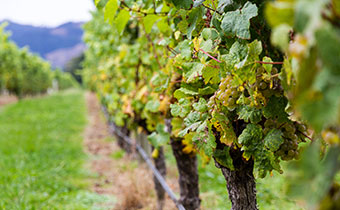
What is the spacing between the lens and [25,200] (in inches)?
179

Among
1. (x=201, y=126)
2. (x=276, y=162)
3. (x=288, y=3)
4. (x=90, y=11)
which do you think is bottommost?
(x=276, y=162)

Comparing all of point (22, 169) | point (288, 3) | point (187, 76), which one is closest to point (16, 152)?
point (22, 169)

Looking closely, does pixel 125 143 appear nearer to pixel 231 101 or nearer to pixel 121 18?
pixel 121 18

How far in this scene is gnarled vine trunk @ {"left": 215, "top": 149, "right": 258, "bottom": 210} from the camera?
178 cm

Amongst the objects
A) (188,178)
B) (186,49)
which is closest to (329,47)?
(186,49)

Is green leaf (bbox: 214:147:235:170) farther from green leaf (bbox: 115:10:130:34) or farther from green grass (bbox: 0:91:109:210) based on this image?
green grass (bbox: 0:91:109:210)

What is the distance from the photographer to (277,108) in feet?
4.24

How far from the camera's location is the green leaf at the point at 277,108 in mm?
1288

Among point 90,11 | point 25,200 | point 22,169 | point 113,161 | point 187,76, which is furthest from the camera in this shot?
point 113,161

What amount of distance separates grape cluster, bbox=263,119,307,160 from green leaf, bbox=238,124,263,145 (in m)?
0.03

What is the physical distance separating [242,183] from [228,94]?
0.68 m

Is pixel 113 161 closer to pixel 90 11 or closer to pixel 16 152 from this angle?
pixel 16 152

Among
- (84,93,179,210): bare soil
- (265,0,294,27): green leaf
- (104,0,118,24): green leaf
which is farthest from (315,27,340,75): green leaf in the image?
(84,93,179,210): bare soil

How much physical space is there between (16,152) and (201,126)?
26.1ft
